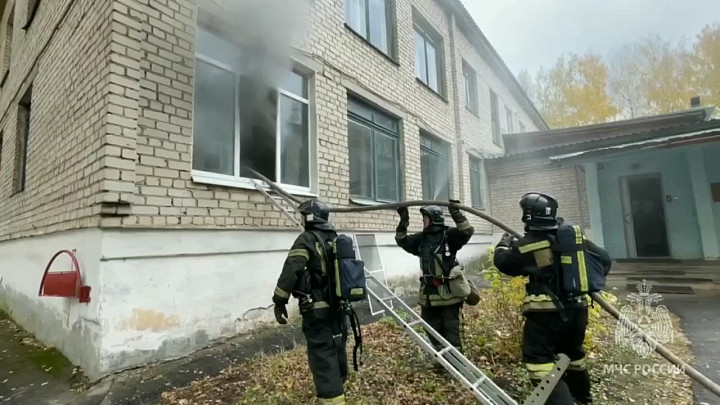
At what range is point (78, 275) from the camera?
11.4 ft

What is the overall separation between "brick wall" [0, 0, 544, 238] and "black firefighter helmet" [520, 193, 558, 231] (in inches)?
128

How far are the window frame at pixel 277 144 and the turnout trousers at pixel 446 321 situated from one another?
107 inches

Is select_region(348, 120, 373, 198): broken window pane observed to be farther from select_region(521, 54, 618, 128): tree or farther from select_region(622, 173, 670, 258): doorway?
select_region(521, 54, 618, 128): tree

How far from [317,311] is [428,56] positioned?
31.6 feet

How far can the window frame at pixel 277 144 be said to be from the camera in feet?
14.3

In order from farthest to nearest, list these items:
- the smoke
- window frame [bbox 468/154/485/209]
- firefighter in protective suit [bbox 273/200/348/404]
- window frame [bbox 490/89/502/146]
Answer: window frame [bbox 490/89/502/146] < window frame [bbox 468/154/485/209] < the smoke < firefighter in protective suit [bbox 273/200/348/404]

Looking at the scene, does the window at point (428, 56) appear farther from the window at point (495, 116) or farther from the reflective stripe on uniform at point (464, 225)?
the reflective stripe on uniform at point (464, 225)

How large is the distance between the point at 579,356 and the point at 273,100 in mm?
4793

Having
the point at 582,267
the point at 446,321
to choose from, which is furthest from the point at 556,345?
the point at 446,321

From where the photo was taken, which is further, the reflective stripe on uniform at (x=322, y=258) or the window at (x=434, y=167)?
the window at (x=434, y=167)

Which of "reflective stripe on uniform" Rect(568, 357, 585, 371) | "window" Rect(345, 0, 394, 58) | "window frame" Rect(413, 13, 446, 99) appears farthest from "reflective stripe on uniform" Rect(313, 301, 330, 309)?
"window frame" Rect(413, 13, 446, 99)

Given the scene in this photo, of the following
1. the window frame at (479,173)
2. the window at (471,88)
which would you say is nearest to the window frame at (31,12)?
the window frame at (479,173)

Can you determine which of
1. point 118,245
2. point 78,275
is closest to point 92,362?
point 78,275

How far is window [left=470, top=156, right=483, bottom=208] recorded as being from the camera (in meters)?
12.3
